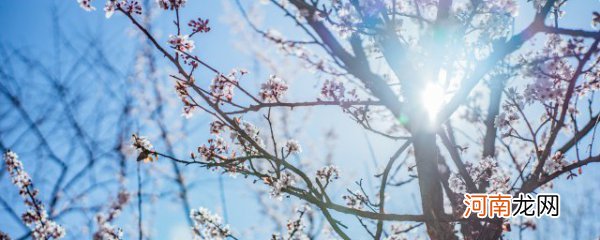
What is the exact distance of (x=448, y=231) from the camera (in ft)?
9.41

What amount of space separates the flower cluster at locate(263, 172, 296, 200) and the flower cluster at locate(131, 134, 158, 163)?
856 mm

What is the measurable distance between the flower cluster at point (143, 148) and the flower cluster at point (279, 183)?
33.7 inches

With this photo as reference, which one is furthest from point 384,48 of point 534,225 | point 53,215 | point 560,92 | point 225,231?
point 53,215

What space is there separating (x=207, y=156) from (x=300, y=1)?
4.77ft

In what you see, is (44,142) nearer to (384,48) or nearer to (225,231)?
(225,231)

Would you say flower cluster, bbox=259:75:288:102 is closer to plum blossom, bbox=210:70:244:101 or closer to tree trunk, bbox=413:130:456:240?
plum blossom, bbox=210:70:244:101

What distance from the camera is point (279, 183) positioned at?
2.91 metres

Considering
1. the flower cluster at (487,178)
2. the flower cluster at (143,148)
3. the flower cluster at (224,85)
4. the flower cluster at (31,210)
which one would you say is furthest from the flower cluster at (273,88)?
the flower cluster at (31,210)

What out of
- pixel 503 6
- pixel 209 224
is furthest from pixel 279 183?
pixel 503 6

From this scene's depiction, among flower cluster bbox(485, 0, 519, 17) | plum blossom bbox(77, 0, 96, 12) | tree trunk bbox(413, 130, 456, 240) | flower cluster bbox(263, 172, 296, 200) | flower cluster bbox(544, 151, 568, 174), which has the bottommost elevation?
flower cluster bbox(263, 172, 296, 200)

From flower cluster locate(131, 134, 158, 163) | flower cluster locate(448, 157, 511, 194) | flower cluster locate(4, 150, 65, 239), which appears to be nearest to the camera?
flower cluster locate(131, 134, 158, 163)

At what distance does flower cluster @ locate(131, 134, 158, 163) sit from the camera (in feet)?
9.35

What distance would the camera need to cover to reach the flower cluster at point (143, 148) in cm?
285

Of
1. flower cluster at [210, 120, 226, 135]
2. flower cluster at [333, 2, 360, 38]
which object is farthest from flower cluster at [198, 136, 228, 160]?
flower cluster at [333, 2, 360, 38]
